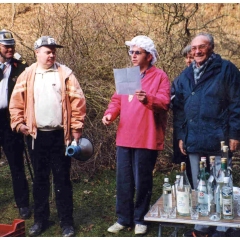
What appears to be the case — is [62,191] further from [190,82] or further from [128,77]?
[190,82]

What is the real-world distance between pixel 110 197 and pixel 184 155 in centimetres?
180

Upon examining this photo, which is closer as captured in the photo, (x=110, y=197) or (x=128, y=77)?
(x=128, y=77)

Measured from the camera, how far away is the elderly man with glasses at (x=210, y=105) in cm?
437

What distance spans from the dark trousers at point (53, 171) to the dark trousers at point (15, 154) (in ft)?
1.75

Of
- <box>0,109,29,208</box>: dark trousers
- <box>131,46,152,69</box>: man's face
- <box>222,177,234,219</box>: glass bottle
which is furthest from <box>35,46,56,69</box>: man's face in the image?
<box>222,177,234,219</box>: glass bottle

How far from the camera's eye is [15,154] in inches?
212

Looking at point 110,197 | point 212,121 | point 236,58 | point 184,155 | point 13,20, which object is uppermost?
point 13,20

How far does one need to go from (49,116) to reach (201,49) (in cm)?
160

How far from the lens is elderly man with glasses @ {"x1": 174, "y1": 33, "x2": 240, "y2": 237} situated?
4.37 metres

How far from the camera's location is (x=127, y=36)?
26.1 ft

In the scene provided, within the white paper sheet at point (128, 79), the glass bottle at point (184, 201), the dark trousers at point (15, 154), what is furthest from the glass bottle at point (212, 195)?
the dark trousers at point (15, 154)

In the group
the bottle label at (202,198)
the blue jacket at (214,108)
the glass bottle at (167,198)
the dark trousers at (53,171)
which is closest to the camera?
the bottle label at (202,198)

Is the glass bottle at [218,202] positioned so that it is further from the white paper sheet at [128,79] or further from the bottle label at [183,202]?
the white paper sheet at [128,79]

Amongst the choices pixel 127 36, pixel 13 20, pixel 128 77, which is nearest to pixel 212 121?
pixel 128 77
